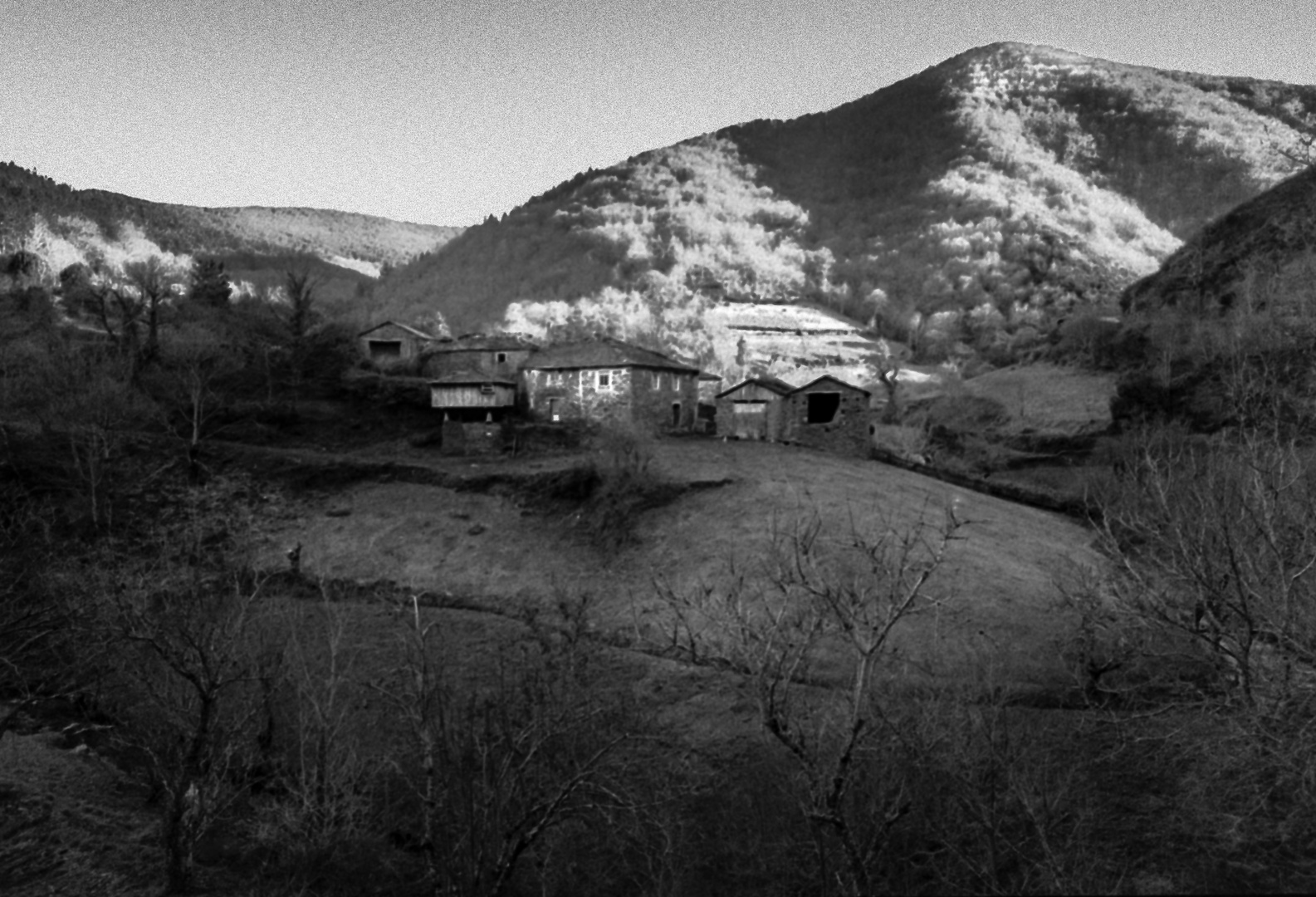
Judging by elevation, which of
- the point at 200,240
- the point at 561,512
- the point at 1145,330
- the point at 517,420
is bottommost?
the point at 561,512

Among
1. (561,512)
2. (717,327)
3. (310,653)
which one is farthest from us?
(717,327)

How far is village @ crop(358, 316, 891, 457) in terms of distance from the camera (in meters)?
43.7

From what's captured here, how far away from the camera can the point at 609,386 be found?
46094 millimetres

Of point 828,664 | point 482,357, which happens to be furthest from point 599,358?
point 828,664

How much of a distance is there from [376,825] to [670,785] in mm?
6294

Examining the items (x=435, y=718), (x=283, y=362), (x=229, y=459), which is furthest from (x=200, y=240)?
(x=435, y=718)

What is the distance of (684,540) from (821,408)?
1473 cm

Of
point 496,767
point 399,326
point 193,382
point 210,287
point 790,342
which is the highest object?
point 210,287

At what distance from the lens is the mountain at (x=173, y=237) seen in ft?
343

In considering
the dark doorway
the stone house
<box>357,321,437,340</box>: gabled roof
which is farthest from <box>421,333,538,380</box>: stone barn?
the stone house

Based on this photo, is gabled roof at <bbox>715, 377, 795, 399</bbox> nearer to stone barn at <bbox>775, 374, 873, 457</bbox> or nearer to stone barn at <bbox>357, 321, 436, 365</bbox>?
stone barn at <bbox>775, 374, 873, 457</bbox>

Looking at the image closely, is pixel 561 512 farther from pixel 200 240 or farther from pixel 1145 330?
pixel 200 240

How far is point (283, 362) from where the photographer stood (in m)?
53.3

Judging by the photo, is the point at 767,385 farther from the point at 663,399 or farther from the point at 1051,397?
the point at 1051,397
